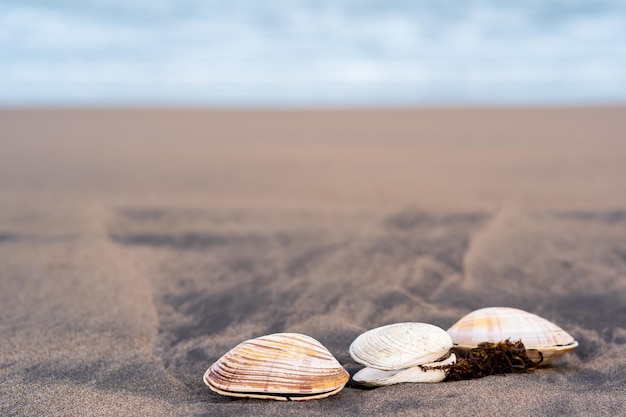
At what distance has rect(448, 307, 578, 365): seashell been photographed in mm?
2732

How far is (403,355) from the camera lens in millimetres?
2465

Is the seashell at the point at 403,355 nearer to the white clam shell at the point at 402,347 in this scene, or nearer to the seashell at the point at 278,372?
the white clam shell at the point at 402,347

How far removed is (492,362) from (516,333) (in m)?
0.21

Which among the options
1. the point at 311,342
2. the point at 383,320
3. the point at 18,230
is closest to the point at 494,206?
the point at 383,320

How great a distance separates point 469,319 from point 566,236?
88.6 inches

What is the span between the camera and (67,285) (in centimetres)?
405

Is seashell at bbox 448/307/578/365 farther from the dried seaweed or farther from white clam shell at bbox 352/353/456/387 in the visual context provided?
white clam shell at bbox 352/353/456/387

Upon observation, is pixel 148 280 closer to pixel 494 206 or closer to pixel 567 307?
pixel 567 307

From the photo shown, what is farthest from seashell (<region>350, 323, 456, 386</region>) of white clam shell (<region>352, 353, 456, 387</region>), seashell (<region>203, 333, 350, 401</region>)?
seashell (<region>203, 333, 350, 401</region>)

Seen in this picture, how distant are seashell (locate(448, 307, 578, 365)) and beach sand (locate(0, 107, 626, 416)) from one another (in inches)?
4.7

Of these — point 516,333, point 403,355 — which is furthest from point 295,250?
point 403,355

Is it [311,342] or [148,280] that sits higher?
[311,342]

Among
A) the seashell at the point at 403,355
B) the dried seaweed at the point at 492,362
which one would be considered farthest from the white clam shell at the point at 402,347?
the dried seaweed at the point at 492,362

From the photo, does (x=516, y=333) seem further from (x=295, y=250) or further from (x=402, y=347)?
(x=295, y=250)
